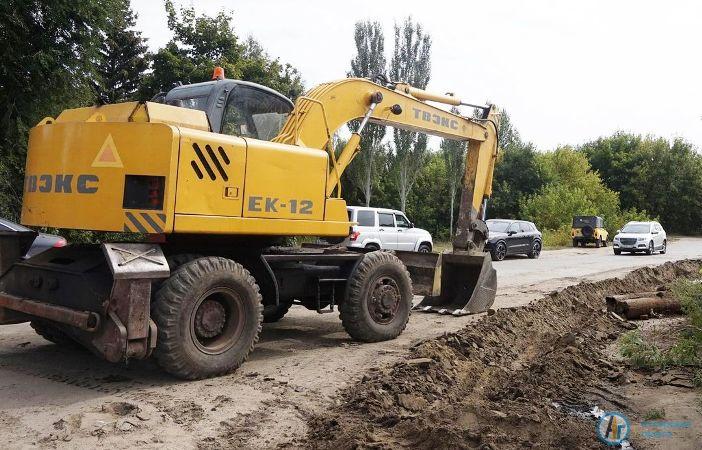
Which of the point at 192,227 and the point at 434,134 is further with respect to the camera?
the point at 434,134

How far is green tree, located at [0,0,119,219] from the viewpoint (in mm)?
13383

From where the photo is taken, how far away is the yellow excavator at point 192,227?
534 centimetres

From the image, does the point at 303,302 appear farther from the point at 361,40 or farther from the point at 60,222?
the point at 361,40

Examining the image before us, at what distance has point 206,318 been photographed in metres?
5.71

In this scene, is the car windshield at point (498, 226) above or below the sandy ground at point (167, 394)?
above

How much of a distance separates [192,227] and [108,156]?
985 mm

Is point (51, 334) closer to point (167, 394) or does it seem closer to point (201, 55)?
point (167, 394)

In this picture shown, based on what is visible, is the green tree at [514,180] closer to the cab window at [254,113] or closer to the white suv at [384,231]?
the white suv at [384,231]

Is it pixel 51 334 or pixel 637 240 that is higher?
pixel 637 240

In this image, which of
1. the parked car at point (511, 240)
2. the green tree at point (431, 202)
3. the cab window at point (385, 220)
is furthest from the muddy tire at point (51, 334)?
the green tree at point (431, 202)

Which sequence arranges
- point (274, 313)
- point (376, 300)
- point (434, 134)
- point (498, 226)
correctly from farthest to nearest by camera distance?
point (498, 226), point (434, 134), point (274, 313), point (376, 300)

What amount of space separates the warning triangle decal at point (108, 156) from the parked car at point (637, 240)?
26440mm

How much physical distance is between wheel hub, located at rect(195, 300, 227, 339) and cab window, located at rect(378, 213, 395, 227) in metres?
12.4

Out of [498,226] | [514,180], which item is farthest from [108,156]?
[514,180]
